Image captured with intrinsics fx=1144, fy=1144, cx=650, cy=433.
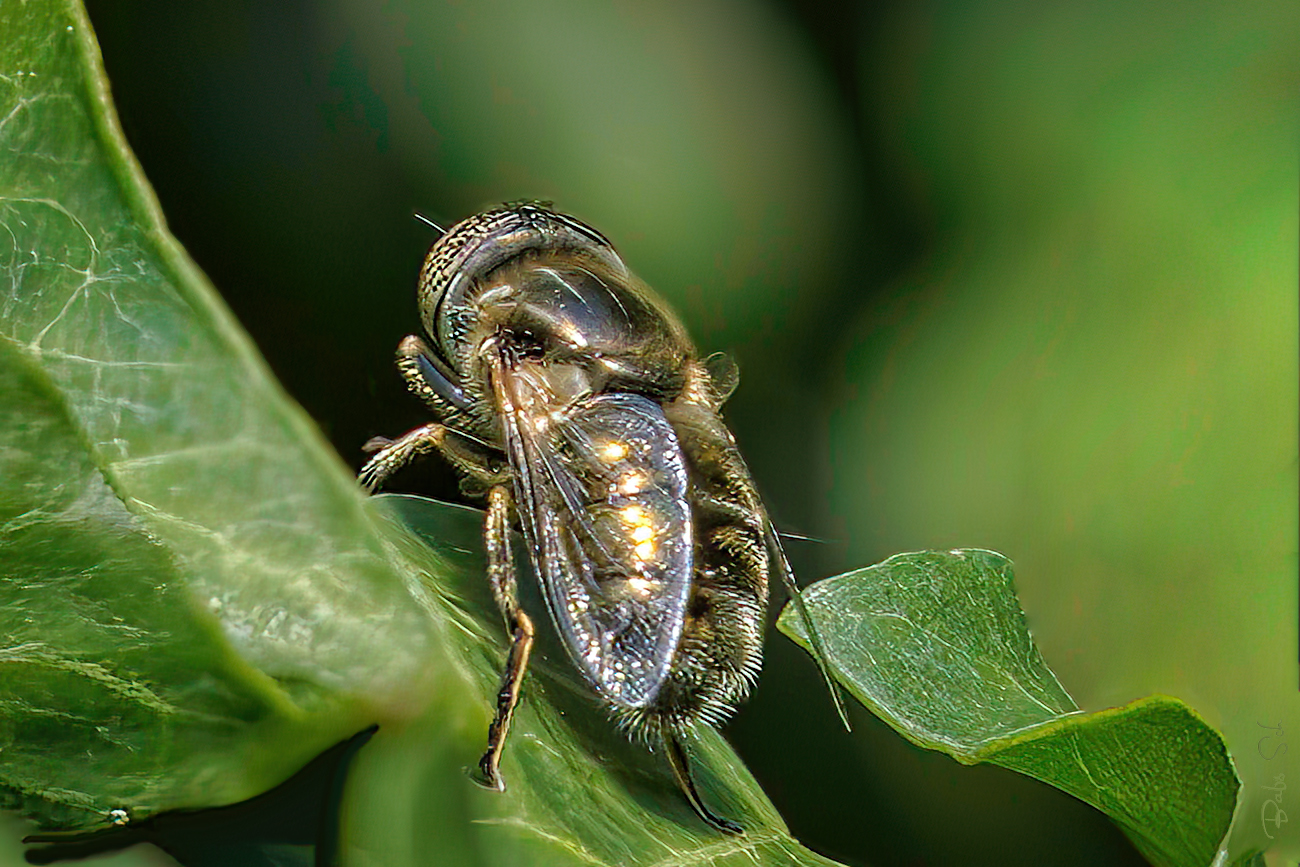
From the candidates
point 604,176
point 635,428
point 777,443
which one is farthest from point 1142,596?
point 604,176

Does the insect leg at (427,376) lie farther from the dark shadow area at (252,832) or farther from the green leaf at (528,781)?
the dark shadow area at (252,832)

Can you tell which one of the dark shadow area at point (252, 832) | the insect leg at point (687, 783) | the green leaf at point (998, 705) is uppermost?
the dark shadow area at point (252, 832)

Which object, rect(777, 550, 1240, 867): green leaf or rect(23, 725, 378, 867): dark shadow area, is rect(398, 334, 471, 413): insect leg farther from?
rect(23, 725, 378, 867): dark shadow area

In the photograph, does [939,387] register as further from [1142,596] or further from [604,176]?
[604,176]

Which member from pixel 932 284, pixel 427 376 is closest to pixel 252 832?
pixel 427 376

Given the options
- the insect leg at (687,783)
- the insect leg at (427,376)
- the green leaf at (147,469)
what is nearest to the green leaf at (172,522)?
the green leaf at (147,469)

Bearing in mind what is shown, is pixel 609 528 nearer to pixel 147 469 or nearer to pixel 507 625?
pixel 507 625
